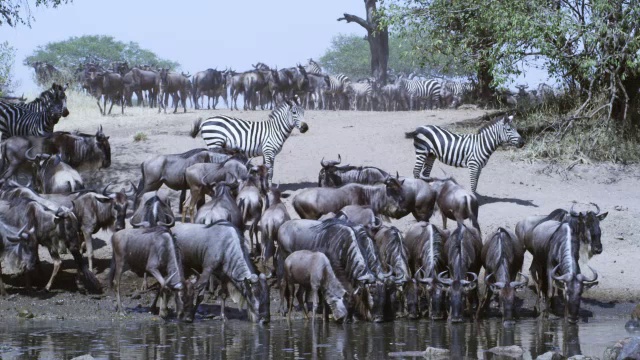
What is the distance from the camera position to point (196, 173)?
54.4ft

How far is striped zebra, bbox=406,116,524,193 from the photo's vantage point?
19250 mm

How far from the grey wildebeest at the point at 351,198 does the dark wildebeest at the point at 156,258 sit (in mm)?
3225

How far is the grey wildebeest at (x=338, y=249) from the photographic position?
1247 cm

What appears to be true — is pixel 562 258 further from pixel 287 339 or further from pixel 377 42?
pixel 377 42

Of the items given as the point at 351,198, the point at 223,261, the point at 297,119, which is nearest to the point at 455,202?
the point at 351,198

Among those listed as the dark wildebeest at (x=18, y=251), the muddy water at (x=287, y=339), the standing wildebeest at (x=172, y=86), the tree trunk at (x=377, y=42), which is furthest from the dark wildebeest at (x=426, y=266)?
the tree trunk at (x=377, y=42)

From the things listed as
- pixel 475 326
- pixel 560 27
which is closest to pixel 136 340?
pixel 475 326

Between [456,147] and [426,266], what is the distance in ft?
21.0

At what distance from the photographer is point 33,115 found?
20734 mm

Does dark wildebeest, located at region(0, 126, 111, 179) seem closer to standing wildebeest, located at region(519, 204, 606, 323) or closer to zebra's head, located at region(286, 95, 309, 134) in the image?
zebra's head, located at region(286, 95, 309, 134)

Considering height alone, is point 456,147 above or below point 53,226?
above

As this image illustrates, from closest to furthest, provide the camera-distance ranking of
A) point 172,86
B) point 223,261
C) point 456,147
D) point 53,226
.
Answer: point 223,261 → point 53,226 → point 456,147 → point 172,86

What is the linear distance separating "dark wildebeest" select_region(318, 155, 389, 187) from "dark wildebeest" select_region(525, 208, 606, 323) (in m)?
3.15

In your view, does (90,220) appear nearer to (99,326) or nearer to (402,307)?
(99,326)
